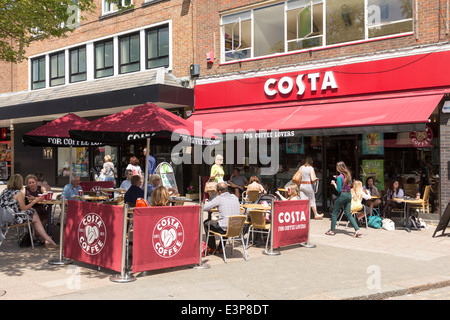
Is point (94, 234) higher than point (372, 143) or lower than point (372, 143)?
lower

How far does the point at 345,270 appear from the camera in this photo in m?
6.67

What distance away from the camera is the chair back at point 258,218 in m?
8.08

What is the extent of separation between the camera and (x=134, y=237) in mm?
5824

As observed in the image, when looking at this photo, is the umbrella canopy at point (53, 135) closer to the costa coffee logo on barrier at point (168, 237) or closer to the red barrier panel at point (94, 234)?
the red barrier panel at point (94, 234)

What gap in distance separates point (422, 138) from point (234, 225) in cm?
680

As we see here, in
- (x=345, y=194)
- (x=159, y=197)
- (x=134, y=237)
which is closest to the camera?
(x=134, y=237)

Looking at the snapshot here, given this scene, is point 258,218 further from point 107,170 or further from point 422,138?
point 107,170

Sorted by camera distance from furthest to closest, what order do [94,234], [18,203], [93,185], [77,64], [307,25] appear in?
[77,64] → [307,25] → [93,185] → [18,203] → [94,234]

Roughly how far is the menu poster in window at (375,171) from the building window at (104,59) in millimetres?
12144

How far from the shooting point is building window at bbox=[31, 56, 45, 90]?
2242 centimetres

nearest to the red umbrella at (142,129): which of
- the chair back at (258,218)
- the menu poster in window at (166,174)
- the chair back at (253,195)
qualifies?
the chair back at (258,218)

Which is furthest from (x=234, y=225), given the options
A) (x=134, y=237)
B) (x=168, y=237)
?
(x=134, y=237)
